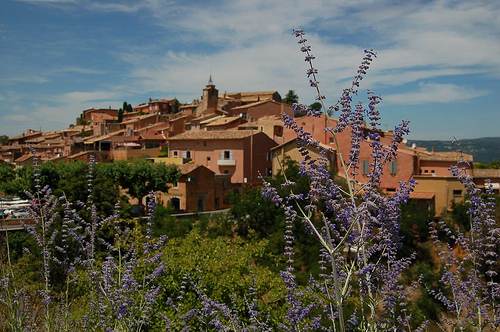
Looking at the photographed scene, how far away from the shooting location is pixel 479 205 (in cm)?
410

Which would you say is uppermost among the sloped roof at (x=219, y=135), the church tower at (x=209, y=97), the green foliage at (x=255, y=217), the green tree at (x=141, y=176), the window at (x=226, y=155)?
the church tower at (x=209, y=97)

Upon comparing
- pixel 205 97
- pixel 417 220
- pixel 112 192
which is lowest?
pixel 417 220

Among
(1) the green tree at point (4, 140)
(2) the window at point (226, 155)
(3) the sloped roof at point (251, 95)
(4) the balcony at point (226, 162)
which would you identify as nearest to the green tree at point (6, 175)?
(4) the balcony at point (226, 162)

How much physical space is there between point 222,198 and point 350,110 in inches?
1421

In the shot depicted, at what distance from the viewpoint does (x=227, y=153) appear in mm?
41469

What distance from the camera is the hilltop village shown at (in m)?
30.8

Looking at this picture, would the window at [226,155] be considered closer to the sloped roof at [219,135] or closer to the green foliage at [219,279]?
the sloped roof at [219,135]

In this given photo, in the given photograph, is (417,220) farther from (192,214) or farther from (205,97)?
(205,97)

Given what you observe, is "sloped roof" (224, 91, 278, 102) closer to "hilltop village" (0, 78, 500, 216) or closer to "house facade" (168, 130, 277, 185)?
"hilltop village" (0, 78, 500, 216)

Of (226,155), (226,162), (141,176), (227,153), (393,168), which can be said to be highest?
(227,153)

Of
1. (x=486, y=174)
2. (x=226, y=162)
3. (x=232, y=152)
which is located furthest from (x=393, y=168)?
(x=226, y=162)

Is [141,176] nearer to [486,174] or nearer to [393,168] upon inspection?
[393,168]

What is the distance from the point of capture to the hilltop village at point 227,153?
101 feet

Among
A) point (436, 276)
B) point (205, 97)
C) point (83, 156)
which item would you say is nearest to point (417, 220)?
point (436, 276)
